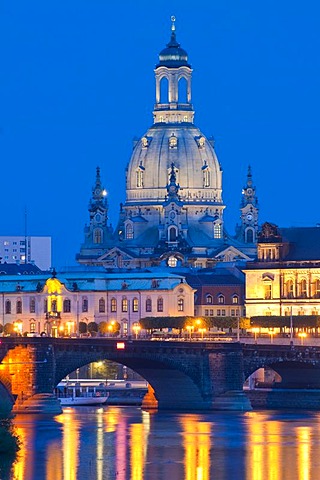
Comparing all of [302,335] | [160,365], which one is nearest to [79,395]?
[160,365]

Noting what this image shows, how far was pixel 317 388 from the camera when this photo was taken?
16650 centimetres

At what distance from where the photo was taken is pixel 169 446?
130m

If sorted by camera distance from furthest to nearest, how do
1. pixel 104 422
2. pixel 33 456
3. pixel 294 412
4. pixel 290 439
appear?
pixel 294 412
pixel 104 422
pixel 290 439
pixel 33 456

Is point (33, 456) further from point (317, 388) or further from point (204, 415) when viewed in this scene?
point (317, 388)

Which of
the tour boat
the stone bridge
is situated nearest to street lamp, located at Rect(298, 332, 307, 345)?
the tour boat

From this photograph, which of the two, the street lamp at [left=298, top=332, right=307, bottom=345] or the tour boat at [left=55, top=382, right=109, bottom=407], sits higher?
→ the street lamp at [left=298, top=332, right=307, bottom=345]

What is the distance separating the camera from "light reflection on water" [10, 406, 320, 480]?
118 metres

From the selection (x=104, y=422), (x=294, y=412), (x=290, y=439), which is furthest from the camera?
(x=294, y=412)

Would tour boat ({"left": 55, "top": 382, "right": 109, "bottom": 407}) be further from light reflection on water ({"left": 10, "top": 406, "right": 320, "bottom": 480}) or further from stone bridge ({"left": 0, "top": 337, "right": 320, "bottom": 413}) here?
light reflection on water ({"left": 10, "top": 406, "right": 320, "bottom": 480})

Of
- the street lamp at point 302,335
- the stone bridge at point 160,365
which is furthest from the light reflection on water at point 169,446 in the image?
the street lamp at point 302,335

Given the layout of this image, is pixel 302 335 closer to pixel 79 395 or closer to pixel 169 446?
pixel 79 395

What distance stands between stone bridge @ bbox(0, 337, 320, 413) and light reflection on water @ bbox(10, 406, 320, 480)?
8.77ft

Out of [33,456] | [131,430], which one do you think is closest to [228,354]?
[131,430]

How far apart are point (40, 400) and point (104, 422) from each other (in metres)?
4.31
